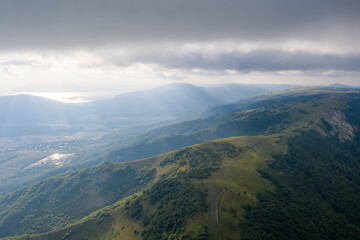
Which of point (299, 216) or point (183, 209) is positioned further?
point (299, 216)

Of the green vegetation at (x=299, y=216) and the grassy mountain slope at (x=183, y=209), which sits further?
the grassy mountain slope at (x=183, y=209)

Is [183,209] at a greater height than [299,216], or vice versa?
[183,209]

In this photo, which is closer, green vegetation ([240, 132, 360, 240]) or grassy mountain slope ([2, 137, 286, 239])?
green vegetation ([240, 132, 360, 240])

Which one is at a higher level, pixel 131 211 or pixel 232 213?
pixel 232 213

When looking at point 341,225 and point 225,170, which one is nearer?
point 341,225

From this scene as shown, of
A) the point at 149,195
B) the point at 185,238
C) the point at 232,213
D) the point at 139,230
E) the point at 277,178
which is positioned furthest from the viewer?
the point at 277,178

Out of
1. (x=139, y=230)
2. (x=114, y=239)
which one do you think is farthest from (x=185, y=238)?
(x=114, y=239)

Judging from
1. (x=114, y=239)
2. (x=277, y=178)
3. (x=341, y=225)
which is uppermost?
(x=277, y=178)

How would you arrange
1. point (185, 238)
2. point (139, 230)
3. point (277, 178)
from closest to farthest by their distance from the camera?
1. point (185, 238)
2. point (139, 230)
3. point (277, 178)

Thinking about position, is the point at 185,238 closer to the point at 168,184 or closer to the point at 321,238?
the point at 168,184
